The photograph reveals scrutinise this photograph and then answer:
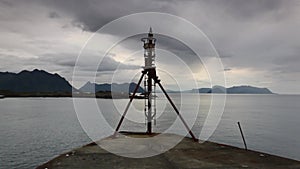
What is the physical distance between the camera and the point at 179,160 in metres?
17.8

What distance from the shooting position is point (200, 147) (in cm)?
2219

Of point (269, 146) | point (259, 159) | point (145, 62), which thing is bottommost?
point (269, 146)

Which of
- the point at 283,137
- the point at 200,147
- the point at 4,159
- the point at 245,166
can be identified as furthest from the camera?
the point at 283,137

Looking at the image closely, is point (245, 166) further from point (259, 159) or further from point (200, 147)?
point (200, 147)

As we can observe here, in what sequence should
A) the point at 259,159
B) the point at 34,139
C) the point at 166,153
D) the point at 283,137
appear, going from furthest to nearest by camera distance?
the point at 283,137 → the point at 34,139 → the point at 166,153 → the point at 259,159


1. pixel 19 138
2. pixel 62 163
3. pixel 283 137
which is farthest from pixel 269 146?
pixel 19 138

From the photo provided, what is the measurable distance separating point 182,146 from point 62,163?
10.5m

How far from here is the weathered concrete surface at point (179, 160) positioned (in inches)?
643

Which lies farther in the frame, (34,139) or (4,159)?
(34,139)

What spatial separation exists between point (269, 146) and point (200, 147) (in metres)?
28.3

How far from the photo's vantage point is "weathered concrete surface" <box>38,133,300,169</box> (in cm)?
1634

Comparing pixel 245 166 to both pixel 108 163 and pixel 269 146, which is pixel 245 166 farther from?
pixel 269 146

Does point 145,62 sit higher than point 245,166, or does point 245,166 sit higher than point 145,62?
point 145,62

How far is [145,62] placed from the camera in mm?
27359
